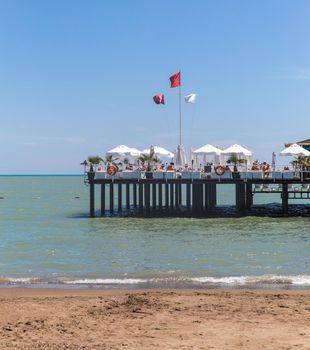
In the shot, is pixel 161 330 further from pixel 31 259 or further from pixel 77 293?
pixel 31 259

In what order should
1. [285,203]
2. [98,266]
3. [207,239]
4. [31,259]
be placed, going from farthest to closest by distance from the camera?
[285,203], [207,239], [31,259], [98,266]

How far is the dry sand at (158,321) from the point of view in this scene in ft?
30.6

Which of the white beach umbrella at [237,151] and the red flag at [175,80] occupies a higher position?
the red flag at [175,80]

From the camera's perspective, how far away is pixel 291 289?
14852 mm

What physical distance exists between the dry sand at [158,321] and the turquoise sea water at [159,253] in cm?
302


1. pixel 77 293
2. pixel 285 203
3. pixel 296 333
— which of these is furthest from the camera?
pixel 285 203

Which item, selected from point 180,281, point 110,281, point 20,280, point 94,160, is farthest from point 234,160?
point 20,280

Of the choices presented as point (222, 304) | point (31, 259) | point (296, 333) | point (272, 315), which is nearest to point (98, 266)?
point (31, 259)

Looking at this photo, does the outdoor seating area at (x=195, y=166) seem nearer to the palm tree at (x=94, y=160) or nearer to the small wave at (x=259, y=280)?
the palm tree at (x=94, y=160)

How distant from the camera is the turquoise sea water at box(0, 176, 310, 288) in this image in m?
17.0

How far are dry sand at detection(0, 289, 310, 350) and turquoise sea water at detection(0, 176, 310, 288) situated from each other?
9.91ft

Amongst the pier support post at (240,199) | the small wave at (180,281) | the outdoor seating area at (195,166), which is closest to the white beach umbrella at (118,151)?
the outdoor seating area at (195,166)

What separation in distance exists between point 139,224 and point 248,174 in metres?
6.46

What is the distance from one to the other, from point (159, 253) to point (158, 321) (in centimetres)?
1233
